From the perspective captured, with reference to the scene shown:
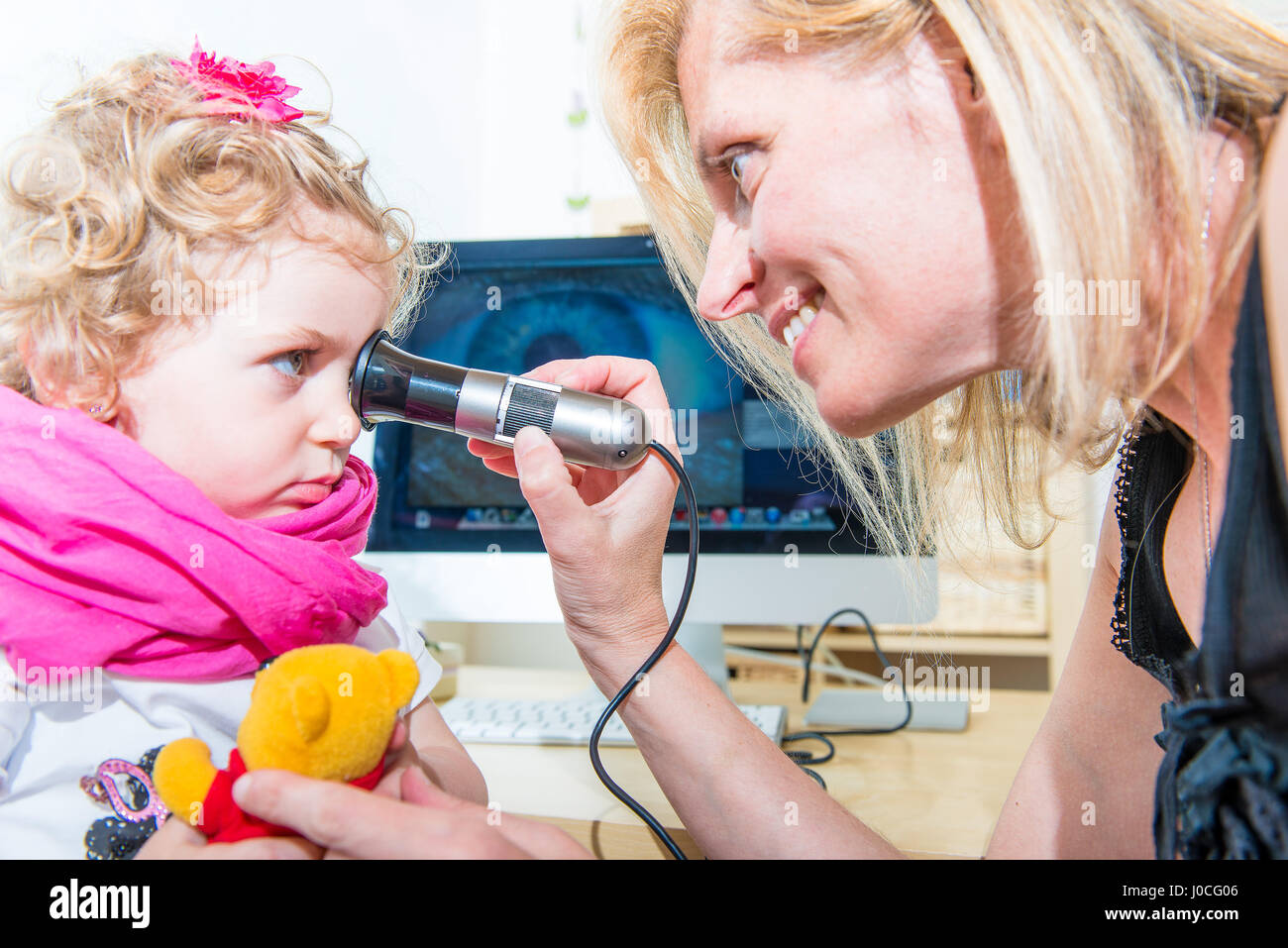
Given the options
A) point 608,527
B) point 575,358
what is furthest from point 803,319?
point 575,358

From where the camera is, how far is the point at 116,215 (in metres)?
0.61

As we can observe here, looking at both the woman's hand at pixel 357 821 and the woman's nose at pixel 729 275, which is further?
the woman's nose at pixel 729 275

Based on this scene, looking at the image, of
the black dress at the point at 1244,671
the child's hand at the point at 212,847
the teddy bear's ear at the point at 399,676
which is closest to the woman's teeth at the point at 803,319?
the black dress at the point at 1244,671

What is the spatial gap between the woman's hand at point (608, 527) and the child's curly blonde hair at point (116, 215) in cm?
24

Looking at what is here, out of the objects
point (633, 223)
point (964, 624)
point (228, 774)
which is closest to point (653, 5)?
point (228, 774)

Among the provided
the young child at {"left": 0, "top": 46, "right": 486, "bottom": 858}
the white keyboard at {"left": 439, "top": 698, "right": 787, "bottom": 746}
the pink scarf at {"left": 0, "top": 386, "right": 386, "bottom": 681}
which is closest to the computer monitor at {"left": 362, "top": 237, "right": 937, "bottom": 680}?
the white keyboard at {"left": 439, "top": 698, "right": 787, "bottom": 746}

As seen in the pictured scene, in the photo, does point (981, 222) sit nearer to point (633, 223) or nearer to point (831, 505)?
point (831, 505)

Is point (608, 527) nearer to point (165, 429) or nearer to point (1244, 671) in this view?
point (165, 429)

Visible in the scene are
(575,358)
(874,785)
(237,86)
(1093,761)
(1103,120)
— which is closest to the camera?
(1103,120)

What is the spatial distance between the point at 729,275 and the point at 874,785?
1.88 feet

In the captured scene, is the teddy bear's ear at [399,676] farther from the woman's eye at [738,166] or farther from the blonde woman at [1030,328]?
the woman's eye at [738,166]

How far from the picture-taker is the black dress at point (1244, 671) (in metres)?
0.47

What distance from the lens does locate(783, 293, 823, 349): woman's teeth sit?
69 centimetres

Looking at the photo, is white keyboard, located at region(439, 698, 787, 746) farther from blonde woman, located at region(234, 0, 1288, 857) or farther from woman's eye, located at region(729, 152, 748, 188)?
woman's eye, located at region(729, 152, 748, 188)
